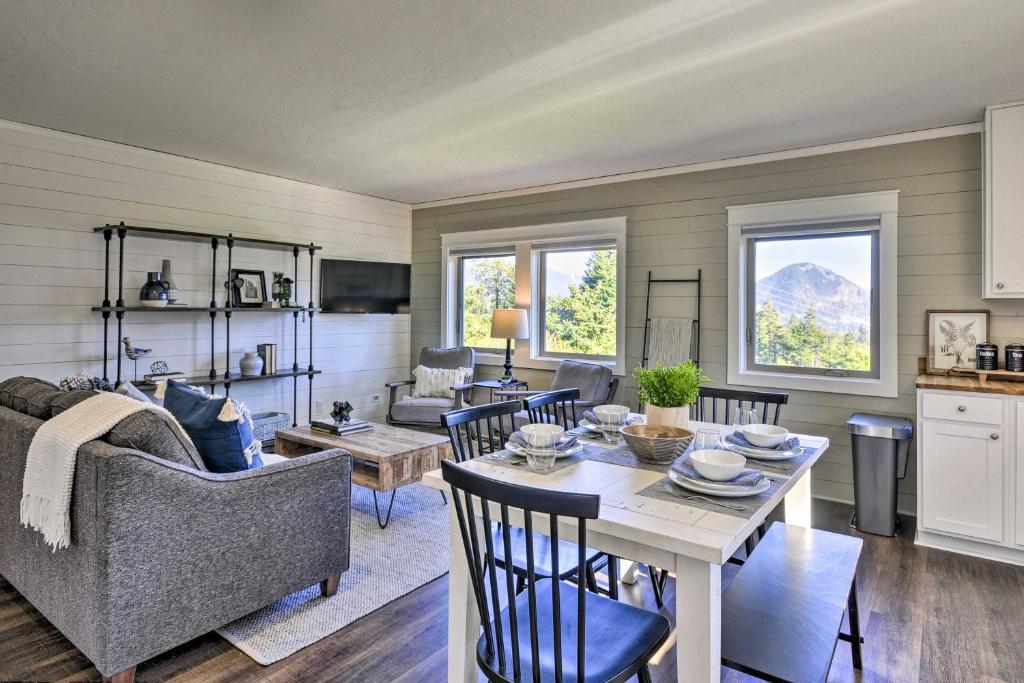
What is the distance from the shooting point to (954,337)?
3543mm

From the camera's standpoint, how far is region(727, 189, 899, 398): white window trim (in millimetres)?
3738

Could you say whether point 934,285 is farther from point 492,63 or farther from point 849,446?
point 492,63

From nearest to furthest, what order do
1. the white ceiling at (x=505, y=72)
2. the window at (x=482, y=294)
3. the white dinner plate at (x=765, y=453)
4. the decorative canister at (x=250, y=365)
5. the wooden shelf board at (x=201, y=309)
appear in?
the white dinner plate at (x=765, y=453), the white ceiling at (x=505, y=72), the wooden shelf board at (x=201, y=309), the decorative canister at (x=250, y=365), the window at (x=482, y=294)

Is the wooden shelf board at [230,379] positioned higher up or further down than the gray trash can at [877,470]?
higher up

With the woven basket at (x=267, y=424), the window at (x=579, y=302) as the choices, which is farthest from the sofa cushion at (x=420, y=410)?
the window at (x=579, y=302)

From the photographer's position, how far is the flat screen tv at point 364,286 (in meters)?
5.56

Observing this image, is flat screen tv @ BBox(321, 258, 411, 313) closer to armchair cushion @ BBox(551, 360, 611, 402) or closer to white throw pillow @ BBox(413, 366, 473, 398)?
white throw pillow @ BBox(413, 366, 473, 398)

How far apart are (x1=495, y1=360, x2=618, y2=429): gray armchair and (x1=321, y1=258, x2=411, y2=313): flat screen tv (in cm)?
196

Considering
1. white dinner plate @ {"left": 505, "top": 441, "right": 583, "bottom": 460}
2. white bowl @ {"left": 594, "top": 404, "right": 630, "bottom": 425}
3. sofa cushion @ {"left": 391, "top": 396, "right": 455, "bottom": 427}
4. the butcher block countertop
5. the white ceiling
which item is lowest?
sofa cushion @ {"left": 391, "top": 396, "right": 455, "bottom": 427}

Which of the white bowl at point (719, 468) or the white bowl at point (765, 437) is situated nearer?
the white bowl at point (719, 468)

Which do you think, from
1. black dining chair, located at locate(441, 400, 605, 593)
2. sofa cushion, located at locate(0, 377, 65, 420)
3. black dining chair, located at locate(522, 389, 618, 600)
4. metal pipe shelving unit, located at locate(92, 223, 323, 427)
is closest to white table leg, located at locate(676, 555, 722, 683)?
black dining chair, located at locate(441, 400, 605, 593)

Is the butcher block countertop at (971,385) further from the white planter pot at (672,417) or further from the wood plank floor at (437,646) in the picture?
the white planter pot at (672,417)

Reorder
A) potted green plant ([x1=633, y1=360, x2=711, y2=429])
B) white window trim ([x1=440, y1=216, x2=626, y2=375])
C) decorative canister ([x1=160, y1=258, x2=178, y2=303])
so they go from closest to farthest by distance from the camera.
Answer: potted green plant ([x1=633, y1=360, x2=711, y2=429]) < decorative canister ([x1=160, y1=258, x2=178, y2=303]) < white window trim ([x1=440, y1=216, x2=626, y2=375])

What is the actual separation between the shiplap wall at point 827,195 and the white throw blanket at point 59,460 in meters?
3.77
